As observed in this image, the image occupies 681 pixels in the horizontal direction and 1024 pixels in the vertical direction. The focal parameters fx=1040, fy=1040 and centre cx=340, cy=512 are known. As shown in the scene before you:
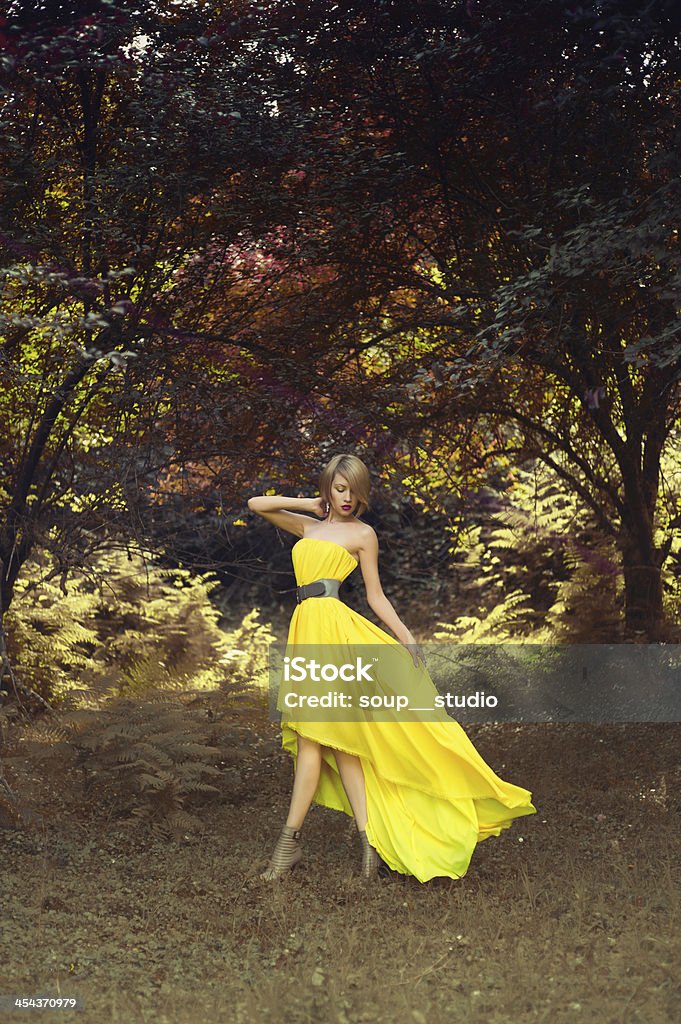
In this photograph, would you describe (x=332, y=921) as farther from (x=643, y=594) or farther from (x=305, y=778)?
(x=643, y=594)

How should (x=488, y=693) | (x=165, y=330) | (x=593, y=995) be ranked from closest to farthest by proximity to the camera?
(x=593, y=995) → (x=165, y=330) → (x=488, y=693)

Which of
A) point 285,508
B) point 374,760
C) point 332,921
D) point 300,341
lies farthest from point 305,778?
point 300,341

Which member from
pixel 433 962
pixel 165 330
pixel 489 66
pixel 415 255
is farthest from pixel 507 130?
pixel 433 962

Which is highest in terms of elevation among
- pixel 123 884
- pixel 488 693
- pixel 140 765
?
pixel 488 693

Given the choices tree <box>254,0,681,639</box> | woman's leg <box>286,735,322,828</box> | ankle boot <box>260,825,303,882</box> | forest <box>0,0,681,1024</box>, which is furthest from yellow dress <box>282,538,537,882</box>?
tree <box>254,0,681,639</box>

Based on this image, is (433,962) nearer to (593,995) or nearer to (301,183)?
(593,995)

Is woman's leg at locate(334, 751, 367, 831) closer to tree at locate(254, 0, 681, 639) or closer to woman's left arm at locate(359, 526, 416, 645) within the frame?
woman's left arm at locate(359, 526, 416, 645)

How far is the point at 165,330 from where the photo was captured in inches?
253

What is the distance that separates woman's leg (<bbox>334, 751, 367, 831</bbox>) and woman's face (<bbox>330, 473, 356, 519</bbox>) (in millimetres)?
1176

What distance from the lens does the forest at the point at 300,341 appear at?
4547mm

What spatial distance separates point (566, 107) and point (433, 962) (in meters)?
4.66

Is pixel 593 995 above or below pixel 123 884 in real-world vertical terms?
below

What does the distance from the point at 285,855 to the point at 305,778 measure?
14.4 inches

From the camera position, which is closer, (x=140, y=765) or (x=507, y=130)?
(x=140, y=765)
